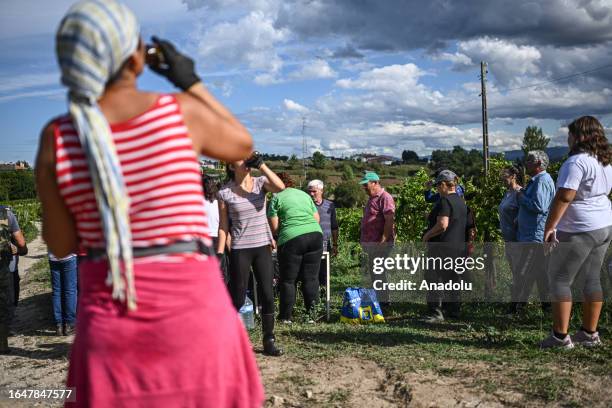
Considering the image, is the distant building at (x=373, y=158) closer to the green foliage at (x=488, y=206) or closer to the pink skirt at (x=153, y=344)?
the green foliage at (x=488, y=206)

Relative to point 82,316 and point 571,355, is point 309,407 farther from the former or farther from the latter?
point 82,316

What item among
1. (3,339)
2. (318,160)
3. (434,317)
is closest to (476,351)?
(434,317)

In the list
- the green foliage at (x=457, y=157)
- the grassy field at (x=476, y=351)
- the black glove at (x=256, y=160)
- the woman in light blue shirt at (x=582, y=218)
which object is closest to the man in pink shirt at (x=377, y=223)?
the grassy field at (x=476, y=351)

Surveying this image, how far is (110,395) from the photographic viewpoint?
5.88 feet

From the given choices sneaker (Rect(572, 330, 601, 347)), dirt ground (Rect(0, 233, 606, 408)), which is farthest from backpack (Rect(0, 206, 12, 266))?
sneaker (Rect(572, 330, 601, 347))

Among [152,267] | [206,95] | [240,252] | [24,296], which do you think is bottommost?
[24,296]

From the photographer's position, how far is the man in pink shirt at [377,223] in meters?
8.15

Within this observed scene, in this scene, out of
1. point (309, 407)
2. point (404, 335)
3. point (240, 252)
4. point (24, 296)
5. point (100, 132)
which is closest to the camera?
point (100, 132)

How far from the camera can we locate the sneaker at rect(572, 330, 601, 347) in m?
5.38

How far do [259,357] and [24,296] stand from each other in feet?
25.3

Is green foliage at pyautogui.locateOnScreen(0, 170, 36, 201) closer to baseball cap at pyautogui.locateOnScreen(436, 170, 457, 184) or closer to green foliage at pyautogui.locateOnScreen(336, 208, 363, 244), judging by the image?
green foliage at pyautogui.locateOnScreen(336, 208, 363, 244)

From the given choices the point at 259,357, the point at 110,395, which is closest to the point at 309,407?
the point at 259,357

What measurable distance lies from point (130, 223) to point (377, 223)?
6.64 meters

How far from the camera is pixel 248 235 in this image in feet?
18.6
